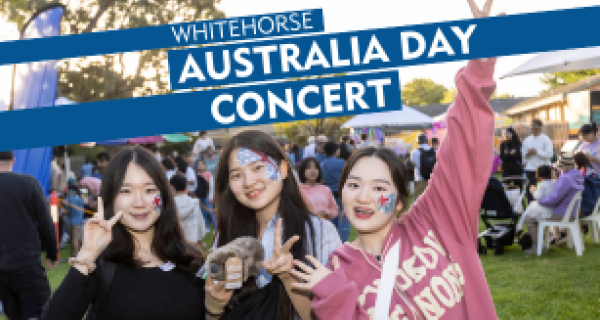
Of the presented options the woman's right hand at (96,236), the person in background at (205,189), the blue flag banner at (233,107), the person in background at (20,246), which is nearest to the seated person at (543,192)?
the blue flag banner at (233,107)

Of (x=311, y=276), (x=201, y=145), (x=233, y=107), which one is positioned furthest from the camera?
(x=201, y=145)

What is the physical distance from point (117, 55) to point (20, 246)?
14.0m

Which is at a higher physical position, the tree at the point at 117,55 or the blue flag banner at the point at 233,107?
the tree at the point at 117,55

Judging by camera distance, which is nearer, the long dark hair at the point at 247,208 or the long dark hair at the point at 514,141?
the long dark hair at the point at 247,208

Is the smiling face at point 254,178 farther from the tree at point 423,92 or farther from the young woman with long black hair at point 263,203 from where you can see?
the tree at point 423,92

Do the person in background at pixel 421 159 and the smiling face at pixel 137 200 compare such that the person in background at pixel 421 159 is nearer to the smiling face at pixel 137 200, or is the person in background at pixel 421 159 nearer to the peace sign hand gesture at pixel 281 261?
the smiling face at pixel 137 200

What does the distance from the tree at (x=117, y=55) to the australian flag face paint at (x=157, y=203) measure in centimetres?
1458

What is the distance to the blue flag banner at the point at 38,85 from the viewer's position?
674 centimetres

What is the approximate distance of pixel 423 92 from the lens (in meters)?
104

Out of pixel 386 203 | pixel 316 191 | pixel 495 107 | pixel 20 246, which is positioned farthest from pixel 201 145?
pixel 495 107

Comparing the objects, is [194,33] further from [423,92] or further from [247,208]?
[423,92]

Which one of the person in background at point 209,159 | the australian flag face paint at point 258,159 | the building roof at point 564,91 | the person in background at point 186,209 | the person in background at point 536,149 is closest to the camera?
the australian flag face paint at point 258,159

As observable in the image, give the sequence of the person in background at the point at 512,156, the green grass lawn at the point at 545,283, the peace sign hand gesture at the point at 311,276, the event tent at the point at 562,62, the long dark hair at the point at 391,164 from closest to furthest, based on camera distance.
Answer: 1. the peace sign hand gesture at the point at 311,276
2. the long dark hair at the point at 391,164
3. the green grass lawn at the point at 545,283
4. the event tent at the point at 562,62
5. the person in background at the point at 512,156

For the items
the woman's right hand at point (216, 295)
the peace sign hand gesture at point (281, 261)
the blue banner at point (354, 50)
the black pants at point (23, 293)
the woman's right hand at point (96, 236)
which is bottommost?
the black pants at point (23, 293)
